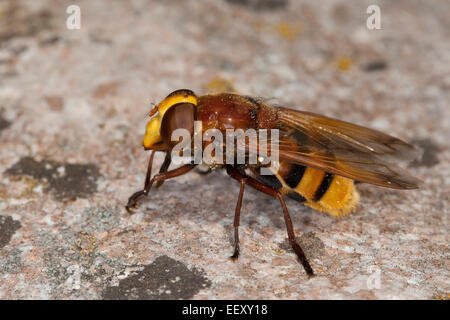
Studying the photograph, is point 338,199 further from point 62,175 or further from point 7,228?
point 7,228

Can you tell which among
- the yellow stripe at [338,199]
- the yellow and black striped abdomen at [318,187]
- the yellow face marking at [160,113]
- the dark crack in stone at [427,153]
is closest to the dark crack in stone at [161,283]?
the yellow face marking at [160,113]

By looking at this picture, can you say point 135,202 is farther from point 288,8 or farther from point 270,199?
point 288,8

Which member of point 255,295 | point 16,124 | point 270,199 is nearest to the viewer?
point 255,295

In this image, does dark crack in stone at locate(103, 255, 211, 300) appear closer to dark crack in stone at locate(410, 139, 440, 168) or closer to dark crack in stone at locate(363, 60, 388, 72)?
dark crack in stone at locate(410, 139, 440, 168)

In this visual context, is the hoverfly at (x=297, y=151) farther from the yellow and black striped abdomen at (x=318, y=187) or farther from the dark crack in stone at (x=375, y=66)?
the dark crack in stone at (x=375, y=66)

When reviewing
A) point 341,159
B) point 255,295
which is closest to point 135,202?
point 255,295

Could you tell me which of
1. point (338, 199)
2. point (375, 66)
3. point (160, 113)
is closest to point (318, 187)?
point (338, 199)
